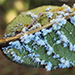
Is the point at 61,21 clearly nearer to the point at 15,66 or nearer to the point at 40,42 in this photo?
the point at 40,42

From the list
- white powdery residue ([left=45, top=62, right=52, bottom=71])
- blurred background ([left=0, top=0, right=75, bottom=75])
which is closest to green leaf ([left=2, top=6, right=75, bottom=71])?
white powdery residue ([left=45, top=62, right=52, bottom=71])

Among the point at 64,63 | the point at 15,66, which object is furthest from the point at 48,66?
the point at 15,66

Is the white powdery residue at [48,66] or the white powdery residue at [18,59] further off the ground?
the white powdery residue at [18,59]

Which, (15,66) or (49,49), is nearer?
(49,49)

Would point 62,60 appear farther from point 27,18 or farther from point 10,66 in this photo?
point 10,66

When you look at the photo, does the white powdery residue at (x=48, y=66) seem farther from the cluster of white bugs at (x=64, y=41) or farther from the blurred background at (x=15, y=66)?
the blurred background at (x=15, y=66)

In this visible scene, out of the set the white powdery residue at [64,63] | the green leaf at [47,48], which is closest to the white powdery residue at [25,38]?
the green leaf at [47,48]

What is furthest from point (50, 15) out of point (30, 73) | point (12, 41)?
point (30, 73)

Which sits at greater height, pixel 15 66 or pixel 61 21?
pixel 61 21

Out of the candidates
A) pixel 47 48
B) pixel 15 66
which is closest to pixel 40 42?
pixel 47 48

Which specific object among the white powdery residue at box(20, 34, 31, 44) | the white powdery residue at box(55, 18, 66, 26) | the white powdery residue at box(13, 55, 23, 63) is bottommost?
the white powdery residue at box(13, 55, 23, 63)

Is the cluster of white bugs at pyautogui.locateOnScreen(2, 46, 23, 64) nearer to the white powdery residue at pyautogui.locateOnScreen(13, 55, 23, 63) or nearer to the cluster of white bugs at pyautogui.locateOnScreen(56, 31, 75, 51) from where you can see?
the white powdery residue at pyautogui.locateOnScreen(13, 55, 23, 63)
